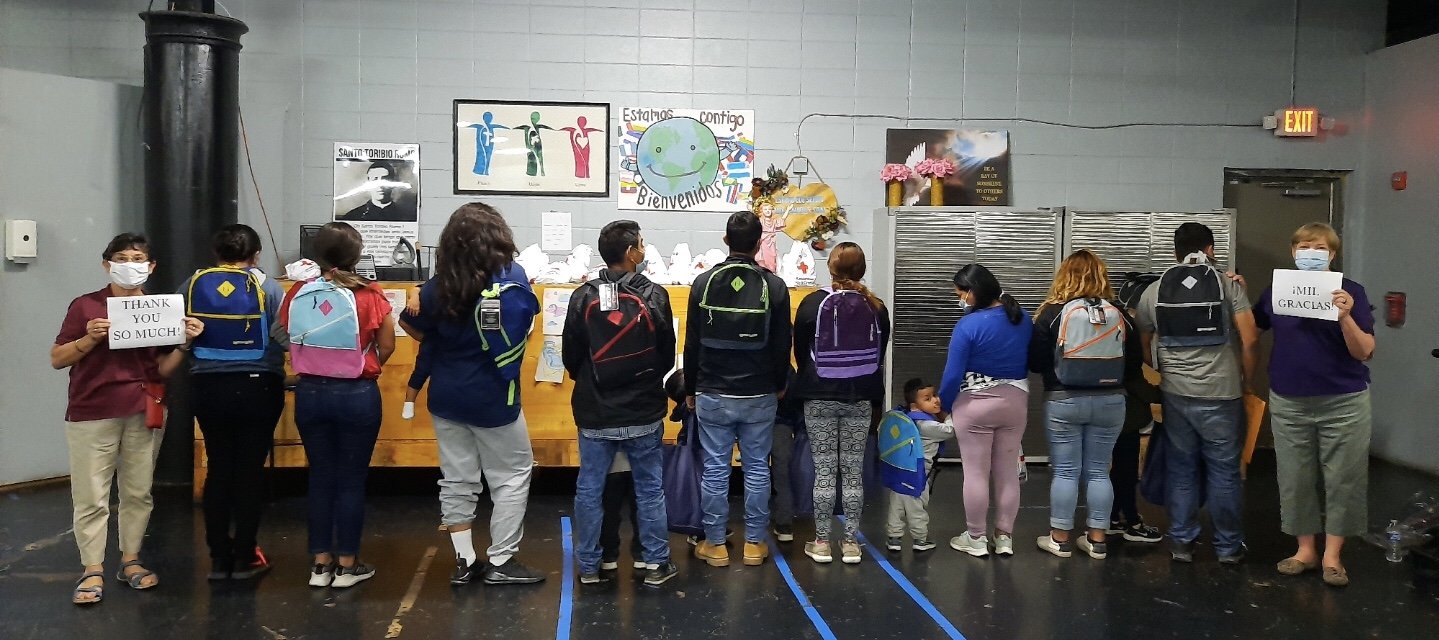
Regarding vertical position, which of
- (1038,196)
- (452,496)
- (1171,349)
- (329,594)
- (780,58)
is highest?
(780,58)

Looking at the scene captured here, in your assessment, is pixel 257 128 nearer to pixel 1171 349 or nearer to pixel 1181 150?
pixel 1171 349

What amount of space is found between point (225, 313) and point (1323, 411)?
4.50 meters

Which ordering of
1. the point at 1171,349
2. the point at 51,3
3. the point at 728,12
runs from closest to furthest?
1. the point at 1171,349
2. the point at 51,3
3. the point at 728,12

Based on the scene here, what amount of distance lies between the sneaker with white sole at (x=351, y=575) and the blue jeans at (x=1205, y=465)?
3569 mm

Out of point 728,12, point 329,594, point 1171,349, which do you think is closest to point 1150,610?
point 1171,349

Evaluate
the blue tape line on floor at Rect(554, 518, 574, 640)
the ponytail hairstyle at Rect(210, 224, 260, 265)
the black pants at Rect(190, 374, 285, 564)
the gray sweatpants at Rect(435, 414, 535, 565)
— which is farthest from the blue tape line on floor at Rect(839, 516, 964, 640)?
the ponytail hairstyle at Rect(210, 224, 260, 265)

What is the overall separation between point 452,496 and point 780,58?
154 inches

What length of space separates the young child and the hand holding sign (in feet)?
4.83

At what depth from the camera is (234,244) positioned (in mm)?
4012

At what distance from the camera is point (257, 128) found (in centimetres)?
641

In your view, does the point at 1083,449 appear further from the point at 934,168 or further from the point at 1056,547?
the point at 934,168

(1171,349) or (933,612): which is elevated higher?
(1171,349)

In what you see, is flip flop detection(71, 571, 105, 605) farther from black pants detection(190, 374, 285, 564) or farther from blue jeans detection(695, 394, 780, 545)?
blue jeans detection(695, 394, 780, 545)

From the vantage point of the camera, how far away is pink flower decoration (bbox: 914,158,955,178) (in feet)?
21.8
